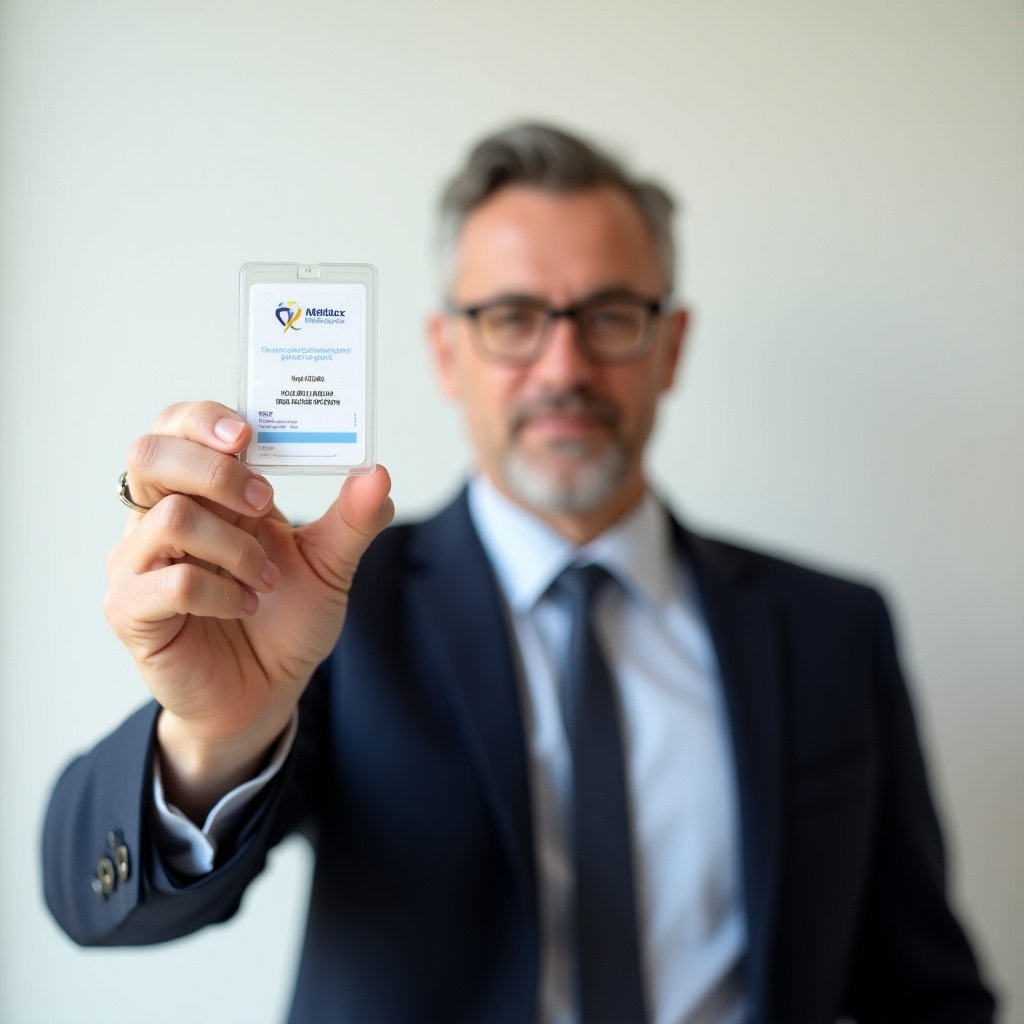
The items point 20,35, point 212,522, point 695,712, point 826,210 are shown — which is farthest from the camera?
point 826,210

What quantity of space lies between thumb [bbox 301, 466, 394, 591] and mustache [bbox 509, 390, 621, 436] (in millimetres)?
621

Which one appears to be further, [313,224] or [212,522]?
[313,224]

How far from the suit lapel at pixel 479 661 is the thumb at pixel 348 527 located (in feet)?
1.44

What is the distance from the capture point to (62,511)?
1.57m

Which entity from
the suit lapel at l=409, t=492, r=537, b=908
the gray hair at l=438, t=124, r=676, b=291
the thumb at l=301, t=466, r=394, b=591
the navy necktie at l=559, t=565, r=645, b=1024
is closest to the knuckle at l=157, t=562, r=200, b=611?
the thumb at l=301, t=466, r=394, b=591

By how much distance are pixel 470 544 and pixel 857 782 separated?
2.32 feet

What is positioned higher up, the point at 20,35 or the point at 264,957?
the point at 20,35

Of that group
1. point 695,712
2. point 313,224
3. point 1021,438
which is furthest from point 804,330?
point 313,224

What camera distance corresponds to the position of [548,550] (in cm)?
143

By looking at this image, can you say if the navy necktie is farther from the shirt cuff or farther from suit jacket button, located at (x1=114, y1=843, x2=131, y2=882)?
suit jacket button, located at (x1=114, y1=843, x2=131, y2=882)

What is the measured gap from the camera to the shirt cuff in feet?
3.11

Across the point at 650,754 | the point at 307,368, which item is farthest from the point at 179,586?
the point at 650,754

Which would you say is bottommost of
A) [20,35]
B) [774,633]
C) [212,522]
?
[774,633]

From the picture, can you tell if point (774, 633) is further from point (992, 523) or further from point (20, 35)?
point (20, 35)
